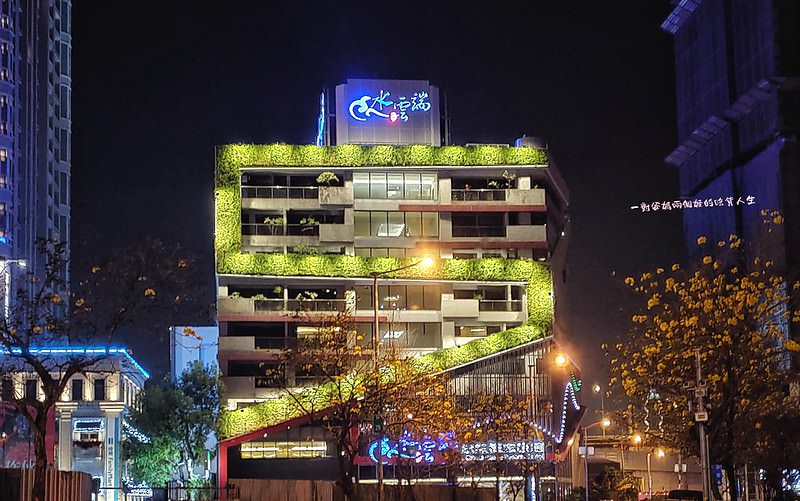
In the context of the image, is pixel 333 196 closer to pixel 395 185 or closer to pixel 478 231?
pixel 395 185

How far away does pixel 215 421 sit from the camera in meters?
90.9

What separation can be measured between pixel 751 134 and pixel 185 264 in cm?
10775

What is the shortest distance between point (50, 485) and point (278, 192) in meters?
58.8

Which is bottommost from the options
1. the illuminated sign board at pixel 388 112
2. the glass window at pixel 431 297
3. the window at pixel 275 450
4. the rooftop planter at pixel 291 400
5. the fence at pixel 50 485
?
the fence at pixel 50 485

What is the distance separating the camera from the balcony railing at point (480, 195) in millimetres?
95062

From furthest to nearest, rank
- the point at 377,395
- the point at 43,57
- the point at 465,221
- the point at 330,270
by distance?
the point at 43,57, the point at 465,221, the point at 330,270, the point at 377,395

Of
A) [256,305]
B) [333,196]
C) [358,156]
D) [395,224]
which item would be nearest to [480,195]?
[395,224]

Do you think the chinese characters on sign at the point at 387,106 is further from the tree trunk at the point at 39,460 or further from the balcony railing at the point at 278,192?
the tree trunk at the point at 39,460

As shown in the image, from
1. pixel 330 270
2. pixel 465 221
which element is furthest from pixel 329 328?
pixel 465 221

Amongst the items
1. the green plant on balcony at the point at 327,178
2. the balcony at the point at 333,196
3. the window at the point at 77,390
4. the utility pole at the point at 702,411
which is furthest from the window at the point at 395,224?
the utility pole at the point at 702,411

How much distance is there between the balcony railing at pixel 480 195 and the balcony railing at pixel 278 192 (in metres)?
11.0

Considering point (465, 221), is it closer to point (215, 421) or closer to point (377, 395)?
point (215, 421)

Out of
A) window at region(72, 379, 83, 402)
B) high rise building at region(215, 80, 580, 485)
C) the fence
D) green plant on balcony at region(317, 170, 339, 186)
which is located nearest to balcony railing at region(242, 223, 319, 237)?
high rise building at region(215, 80, 580, 485)

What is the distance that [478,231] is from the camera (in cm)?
9600
